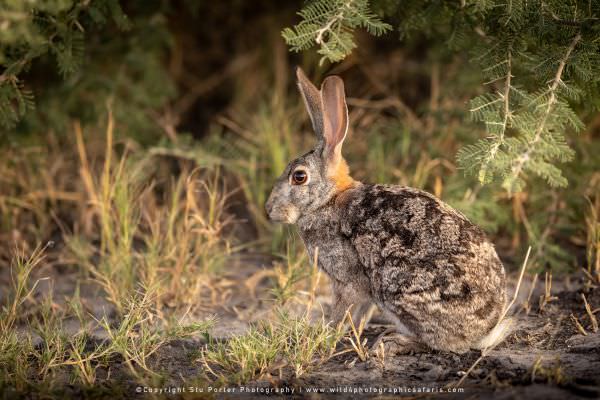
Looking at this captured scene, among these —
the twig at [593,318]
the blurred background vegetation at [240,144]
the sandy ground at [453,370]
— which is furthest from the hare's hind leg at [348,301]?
the twig at [593,318]

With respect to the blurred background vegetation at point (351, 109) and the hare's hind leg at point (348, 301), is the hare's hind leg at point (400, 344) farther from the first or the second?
the blurred background vegetation at point (351, 109)

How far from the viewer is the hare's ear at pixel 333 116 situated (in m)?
4.90

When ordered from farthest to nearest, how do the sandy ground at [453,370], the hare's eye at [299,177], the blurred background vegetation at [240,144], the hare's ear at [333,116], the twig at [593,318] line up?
the hare's eye at [299,177] < the hare's ear at [333,116] < the twig at [593,318] < the blurred background vegetation at [240,144] < the sandy ground at [453,370]

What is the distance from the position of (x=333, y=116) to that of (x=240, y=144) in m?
2.28

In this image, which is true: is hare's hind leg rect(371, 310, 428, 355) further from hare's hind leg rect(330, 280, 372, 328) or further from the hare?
hare's hind leg rect(330, 280, 372, 328)

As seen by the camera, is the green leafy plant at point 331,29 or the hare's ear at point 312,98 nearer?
the green leafy plant at point 331,29

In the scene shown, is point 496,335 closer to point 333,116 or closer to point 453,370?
point 453,370

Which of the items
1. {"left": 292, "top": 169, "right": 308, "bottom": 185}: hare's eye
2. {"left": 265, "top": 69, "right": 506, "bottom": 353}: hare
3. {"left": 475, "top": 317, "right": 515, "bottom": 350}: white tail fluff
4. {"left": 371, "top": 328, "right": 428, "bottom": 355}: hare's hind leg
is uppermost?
{"left": 292, "top": 169, "right": 308, "bottom": 185}: hare's eye

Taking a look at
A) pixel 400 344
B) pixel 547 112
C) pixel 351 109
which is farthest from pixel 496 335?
pixel 351 109

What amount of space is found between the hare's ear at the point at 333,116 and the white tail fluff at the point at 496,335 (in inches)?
64.6

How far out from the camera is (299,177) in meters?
5.13

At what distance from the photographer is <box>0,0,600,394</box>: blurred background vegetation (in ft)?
14.6

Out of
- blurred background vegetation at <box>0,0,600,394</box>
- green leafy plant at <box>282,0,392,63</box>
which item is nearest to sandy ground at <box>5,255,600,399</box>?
blurred background vegetation at <box>0,0,600,394</box>

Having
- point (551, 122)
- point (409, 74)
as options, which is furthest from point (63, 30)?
point (409, 74)
